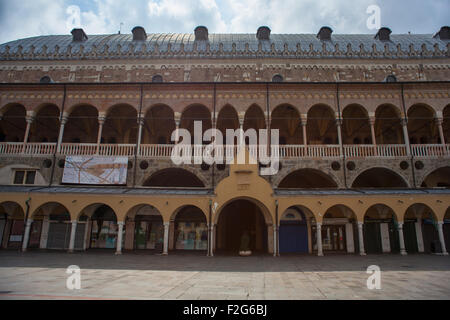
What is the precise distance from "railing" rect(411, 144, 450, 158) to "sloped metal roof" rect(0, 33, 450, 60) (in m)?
11.0

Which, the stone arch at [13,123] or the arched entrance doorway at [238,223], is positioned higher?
the stone arch at [13,123]

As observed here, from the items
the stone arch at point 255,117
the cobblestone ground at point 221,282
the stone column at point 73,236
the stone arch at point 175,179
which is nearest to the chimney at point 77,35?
the stone arch at point 175,179

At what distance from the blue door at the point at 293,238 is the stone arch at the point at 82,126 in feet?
58.5

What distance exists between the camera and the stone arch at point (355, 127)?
78.1 ft

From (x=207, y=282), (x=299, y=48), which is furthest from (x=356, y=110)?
(x=207, y=282)

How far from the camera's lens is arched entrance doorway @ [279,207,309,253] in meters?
19.6

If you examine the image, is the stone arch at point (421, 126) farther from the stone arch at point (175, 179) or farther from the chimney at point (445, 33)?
the stone arch at point (175, 179)

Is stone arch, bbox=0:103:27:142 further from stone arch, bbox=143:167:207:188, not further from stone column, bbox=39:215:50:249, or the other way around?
stone arch, bbox=143:167:207:188

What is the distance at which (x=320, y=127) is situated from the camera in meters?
25.0

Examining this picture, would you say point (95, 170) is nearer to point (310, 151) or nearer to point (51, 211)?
point (51, 211)

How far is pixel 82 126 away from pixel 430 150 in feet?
91.0

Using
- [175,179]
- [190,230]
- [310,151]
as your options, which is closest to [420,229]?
[310,151]

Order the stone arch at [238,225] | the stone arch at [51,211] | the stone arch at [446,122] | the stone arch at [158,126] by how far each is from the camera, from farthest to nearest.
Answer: the stone arch at [158,126] → the stone arch at [446,122] → the stone arch at [238,225] → the stone arch at [51,211]
